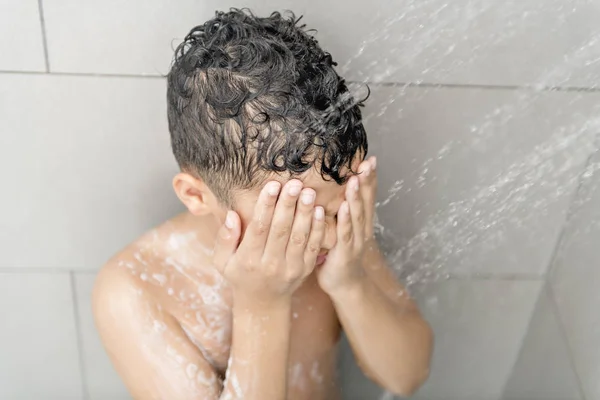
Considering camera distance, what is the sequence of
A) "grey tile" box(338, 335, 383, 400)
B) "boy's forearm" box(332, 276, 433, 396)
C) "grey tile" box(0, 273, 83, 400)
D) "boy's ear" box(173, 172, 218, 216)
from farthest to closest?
1. "grey tile" box(0, 273, 83, 400)
2. "grey tile" box(338, 335, 383, 400)
3. "boy's forearm" box(332, 276, 433, 396)
4. "boy's ear" box(173, 172, 218, 216)

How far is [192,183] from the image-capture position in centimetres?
83

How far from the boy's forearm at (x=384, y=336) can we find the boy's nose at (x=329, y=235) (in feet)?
0.39

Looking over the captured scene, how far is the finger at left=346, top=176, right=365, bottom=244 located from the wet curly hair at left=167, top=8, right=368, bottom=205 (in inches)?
0.5

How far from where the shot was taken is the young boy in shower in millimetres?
727

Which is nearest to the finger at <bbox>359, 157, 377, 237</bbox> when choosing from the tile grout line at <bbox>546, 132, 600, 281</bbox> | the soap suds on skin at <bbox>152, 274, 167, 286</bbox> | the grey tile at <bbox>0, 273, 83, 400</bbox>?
the soap suds on skin at <bbox>152, 274, 167, 286</bbox>

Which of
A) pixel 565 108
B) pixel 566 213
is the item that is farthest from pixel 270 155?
pixel 566 213

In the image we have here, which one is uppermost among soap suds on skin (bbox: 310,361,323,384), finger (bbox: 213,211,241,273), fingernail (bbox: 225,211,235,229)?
fingernail (bbox: 225,211,235,229)

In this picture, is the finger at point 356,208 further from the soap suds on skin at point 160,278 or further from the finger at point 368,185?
the soap suds on skin at point 160,278

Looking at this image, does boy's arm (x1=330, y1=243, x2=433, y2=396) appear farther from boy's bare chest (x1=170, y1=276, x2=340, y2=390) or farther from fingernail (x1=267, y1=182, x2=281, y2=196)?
fingernail (x1=267, y1=182, x2=281, y2=196)

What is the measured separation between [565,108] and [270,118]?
54 centimetres

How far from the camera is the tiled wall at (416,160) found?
92cm

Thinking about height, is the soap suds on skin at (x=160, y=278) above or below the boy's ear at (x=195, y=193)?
below

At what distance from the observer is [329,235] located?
2.64 feet

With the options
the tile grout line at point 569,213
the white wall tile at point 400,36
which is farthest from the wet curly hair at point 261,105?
the tile grout line at point 569,213
